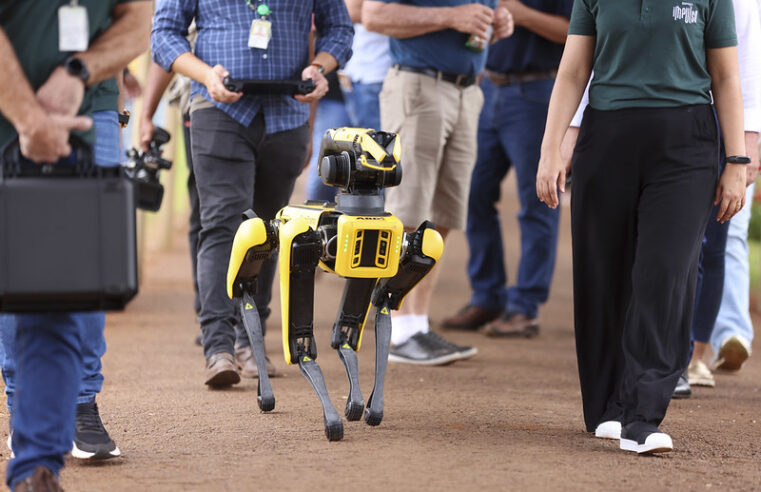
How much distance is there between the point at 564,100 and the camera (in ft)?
15.3

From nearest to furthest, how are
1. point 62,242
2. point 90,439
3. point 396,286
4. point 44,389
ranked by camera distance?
point 62,242 < point 44,389 < point 90,439 < point 396,286

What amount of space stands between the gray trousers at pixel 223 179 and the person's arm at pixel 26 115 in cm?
220

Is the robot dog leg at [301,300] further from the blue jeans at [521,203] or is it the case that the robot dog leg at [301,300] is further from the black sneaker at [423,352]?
the blue jeans at [521,203]

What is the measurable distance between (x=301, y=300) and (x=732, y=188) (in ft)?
5.68

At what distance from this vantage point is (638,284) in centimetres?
453

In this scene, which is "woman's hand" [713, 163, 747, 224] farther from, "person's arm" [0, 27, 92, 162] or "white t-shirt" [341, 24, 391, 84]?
"white t-shirt" [341, 24, 391, 84]

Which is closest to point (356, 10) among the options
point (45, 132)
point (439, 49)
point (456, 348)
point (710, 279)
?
point (439, 49)

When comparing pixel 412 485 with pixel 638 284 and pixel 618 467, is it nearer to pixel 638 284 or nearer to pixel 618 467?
pixel 618 467

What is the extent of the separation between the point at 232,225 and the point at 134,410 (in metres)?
1.04

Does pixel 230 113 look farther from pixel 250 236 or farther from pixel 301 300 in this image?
pixel 301 300

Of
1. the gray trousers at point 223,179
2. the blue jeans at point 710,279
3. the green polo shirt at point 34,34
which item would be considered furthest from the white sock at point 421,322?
the green polo shirt at point 34,34

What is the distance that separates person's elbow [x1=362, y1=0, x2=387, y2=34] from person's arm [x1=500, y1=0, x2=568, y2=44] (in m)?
1.06

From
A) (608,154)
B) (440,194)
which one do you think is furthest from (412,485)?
(440,194)

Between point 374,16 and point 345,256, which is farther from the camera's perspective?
point 374,16
